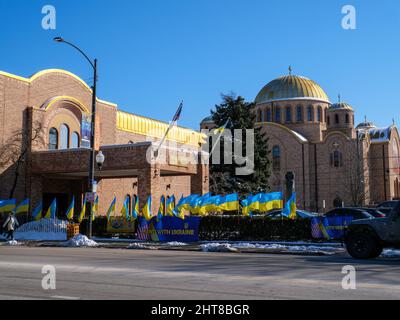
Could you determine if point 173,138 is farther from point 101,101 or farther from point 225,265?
point 225,265

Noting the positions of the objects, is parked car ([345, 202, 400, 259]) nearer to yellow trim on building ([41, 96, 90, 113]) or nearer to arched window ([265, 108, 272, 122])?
yellow trim on building ([41, 96, 90, 113])

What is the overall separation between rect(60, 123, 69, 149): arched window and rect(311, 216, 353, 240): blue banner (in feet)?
65.7

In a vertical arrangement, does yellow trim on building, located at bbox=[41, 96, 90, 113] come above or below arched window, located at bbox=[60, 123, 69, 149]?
above

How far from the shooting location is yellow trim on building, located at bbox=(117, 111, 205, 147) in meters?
43.4

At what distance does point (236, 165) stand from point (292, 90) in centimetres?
3352

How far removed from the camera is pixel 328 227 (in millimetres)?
23375

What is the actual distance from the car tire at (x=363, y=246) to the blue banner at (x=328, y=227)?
6836 mm

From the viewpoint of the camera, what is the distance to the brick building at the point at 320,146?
6900 cm

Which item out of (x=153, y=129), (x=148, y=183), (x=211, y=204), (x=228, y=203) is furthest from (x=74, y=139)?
(x=228, y=203)

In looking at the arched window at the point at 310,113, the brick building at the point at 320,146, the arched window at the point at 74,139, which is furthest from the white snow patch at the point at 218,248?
the arched window at the point at 310,113

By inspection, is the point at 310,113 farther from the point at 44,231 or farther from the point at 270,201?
the point at 44,231

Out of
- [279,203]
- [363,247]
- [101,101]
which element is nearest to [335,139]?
[101,101]

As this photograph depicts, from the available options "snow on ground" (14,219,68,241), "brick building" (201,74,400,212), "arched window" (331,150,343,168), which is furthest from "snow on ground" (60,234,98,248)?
"arched window" (331,150,343,168)

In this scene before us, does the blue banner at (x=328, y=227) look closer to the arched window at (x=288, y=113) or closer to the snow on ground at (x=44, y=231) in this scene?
the snow on ground at (x=44, y=231)
